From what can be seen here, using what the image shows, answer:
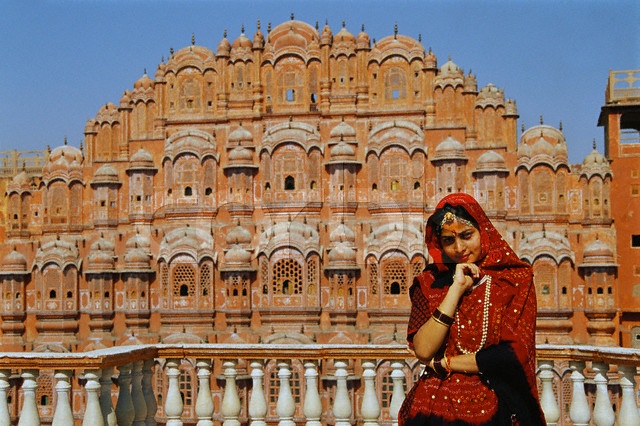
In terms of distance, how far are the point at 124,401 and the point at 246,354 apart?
116 cm

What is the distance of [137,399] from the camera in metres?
7.21

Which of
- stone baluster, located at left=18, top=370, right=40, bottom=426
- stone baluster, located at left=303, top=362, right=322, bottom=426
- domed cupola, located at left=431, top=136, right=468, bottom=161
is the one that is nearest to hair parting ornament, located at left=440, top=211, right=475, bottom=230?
stone baluster, located at left=303, top=362, right=322, bottom=426

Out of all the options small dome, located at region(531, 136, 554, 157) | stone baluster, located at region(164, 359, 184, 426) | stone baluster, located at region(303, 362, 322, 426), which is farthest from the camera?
small dome, located at region(531, 136, 554, 157)

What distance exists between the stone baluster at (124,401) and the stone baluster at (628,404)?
367 centimetres

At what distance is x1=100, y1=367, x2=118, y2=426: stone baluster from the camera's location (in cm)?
674

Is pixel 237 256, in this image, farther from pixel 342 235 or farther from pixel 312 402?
pixel 312 402

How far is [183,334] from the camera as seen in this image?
29156mm

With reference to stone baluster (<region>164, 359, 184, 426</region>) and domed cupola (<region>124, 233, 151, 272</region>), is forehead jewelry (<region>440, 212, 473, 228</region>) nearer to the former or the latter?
stone baluster (<region>164, 359, 184, 426</region>)

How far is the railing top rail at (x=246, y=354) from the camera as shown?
6633 mm

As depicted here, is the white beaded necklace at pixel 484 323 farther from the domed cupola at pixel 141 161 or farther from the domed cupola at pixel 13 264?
the domed cupola at pixel 13 264

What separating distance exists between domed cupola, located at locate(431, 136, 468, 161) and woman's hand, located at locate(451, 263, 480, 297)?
959 inches

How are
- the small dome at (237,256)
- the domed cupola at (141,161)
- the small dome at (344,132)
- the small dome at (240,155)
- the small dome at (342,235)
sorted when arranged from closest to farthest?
the small dome at (342,235) → the small dome at (237,256) → the small dome at (344,132) → the small dome at (240,155) → the domed cupola at (141,161)

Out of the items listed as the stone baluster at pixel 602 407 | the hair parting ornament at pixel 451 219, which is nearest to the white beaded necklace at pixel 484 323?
the hair parting ornament at pixel 451 219

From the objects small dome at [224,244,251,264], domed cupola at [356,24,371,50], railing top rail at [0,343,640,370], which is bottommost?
railing top rail at [0,343,640,370]
